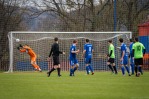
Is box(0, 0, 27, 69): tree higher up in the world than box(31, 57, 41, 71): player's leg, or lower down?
higher up

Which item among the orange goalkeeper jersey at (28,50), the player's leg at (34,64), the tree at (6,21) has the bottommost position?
the player's leg at (34,64)

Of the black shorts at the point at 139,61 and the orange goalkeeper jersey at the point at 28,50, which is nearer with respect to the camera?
the black shorts at the point at 139,61

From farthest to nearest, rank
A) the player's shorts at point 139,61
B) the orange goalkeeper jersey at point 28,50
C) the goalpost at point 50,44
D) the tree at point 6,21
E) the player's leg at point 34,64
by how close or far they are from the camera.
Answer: the tree at point 6,21
the goalpost at point 50,44
the player's leg at point 34,64
the orange goalkeeper jersey at point 28,50
the player's shorts at point 139,61

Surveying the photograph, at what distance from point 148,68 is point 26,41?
8225mm

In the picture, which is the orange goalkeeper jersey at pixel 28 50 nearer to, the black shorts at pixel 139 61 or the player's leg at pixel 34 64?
the player's leg at pixel 34 64

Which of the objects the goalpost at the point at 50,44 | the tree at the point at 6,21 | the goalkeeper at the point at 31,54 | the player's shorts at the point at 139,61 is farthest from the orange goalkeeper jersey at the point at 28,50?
the player's shorts at the point at 139,61

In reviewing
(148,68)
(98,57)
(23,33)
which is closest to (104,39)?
(98,57)

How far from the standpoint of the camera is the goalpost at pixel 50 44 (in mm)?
27859

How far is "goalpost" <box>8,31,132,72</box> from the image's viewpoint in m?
27.9

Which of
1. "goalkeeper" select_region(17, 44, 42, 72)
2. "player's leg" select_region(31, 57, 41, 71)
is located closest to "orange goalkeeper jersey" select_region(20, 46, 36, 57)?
"goalkeeper" select_region(17, 44, 42, 72)

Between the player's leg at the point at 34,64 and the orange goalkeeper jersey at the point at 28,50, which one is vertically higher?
the orange goalkeeper jersey at the point at 28,50

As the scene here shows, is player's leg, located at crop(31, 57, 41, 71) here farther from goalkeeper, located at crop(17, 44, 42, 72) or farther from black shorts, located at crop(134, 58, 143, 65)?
black shorts, located at crop(134, 58, 143, 65)

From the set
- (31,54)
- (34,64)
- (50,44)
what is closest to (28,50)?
(31,54)

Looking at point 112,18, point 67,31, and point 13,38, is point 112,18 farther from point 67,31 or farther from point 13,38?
point 13,38
